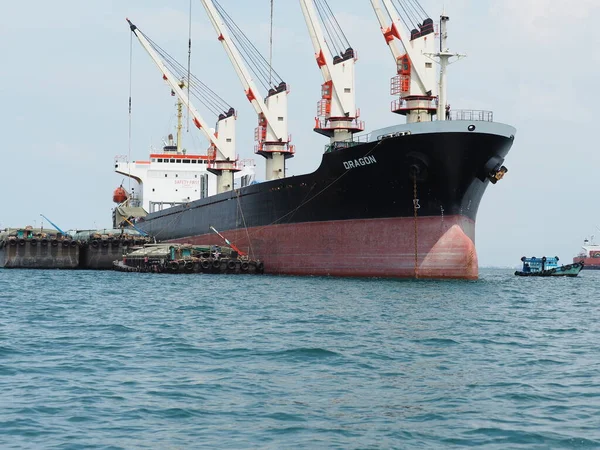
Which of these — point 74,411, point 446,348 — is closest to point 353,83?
point 446,348

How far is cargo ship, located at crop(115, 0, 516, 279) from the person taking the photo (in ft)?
106

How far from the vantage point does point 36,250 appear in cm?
5391

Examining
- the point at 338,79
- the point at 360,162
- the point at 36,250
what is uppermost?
the point at 338,79

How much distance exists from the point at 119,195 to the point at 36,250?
1785 cm

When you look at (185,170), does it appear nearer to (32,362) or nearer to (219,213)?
(219,213)

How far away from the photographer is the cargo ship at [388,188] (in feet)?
106

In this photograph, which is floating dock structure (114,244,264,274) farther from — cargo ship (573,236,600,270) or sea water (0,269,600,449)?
cargo ship (573,236,600,270)

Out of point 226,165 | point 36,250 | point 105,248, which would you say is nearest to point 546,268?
point 226,165

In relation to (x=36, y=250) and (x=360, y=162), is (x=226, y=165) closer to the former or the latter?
(x=36, y=250)

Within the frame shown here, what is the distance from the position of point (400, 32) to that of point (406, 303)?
18.1 m

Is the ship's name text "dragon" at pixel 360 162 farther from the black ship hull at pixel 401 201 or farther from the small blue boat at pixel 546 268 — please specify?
the small blue boat at pixel 546 268

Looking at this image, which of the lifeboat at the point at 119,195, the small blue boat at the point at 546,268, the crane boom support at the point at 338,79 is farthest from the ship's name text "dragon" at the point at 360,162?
the lifeboat at the point at 119,195

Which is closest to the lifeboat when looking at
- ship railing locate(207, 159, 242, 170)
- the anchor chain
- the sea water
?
ship railing locate(207, 159, 242, 170)

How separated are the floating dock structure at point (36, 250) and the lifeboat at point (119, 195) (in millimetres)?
15039
